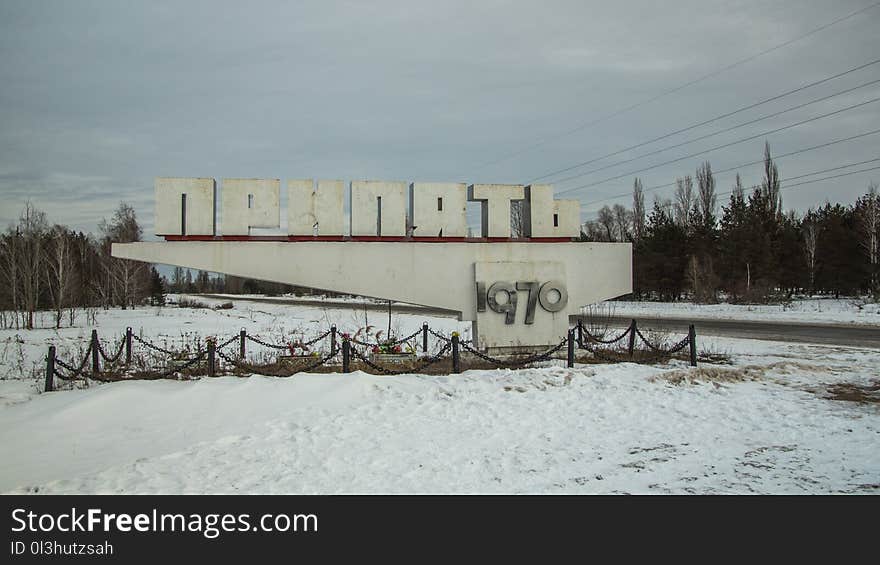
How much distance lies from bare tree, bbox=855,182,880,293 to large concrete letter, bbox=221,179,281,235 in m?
39.9

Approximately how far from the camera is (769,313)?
101ft

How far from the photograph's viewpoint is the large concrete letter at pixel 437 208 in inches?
544

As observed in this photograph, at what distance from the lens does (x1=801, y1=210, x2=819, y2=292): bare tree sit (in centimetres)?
4347

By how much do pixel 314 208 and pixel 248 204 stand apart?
151 centimetres

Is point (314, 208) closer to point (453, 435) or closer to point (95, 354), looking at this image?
point (95, 354)

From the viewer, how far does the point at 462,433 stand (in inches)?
329

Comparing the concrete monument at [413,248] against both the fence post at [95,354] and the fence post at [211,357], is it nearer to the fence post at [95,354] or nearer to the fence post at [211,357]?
the fence post at [211,357]

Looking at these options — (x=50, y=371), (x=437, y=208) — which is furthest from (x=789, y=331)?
(x=50, y=371)

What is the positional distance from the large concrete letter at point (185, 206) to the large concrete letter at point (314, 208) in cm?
182

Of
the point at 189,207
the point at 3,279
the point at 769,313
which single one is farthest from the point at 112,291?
the point at 769,313

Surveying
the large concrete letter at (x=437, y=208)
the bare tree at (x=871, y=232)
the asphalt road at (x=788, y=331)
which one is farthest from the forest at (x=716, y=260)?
the large concrete letter at (x=437, y=208)

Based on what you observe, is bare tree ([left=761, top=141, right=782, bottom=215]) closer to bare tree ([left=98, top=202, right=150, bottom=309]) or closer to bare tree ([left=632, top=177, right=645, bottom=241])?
bare tree ([left=632, top=177, right=645, bottom=241])

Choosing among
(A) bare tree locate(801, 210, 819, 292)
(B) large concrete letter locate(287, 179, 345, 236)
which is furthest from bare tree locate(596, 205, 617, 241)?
(B) large concrete letter locate(287, 179, 345, 236)
